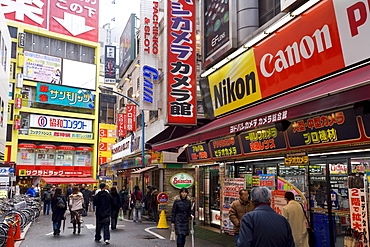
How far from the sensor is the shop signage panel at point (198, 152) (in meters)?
15.6

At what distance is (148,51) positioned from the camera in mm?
22359

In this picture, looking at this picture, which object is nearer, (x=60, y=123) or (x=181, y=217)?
(x=181, y=217)

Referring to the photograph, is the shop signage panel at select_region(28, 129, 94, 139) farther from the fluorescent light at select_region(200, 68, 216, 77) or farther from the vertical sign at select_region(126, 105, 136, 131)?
the fluorescent light at select_region(200, 68, 216, 77)

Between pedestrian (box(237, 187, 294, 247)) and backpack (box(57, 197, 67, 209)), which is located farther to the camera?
backpack (box(57, 197, 67, 209))

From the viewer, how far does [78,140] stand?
54.2m

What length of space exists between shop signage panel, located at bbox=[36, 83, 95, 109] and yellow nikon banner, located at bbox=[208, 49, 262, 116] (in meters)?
40.1

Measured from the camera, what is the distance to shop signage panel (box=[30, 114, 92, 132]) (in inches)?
1993

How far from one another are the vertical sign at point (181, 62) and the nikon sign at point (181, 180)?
21.5 feet

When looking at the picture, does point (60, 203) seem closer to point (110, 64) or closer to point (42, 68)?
point (42, 68)

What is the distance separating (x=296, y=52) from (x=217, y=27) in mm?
5399

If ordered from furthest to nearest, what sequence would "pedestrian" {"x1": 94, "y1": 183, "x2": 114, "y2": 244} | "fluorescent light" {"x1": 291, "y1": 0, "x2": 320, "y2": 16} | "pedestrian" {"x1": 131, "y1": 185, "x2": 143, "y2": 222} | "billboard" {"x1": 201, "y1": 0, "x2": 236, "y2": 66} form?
"pedestrian" {"x1": 131, "y1": 185, "x2": 143, "y2": 222} < "billboard" {"x1": 201, "y1": 0, "x2": 236, "y2": 66} < "pedestrian" {"x1": 94, "y1": 183, "x2": 114, "y2": 244} < "fluorescent light" {"x1": 291, "y1": 0, "x2": 320, "y2": 16}

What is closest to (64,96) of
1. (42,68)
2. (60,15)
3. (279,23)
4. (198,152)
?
(42,68)

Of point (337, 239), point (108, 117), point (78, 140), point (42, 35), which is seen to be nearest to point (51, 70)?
point (42, 35)

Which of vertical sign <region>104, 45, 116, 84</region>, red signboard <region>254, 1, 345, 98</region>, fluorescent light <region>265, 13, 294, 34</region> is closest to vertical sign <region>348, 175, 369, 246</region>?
red signboard <region>254, 1, 345, 98</region>
